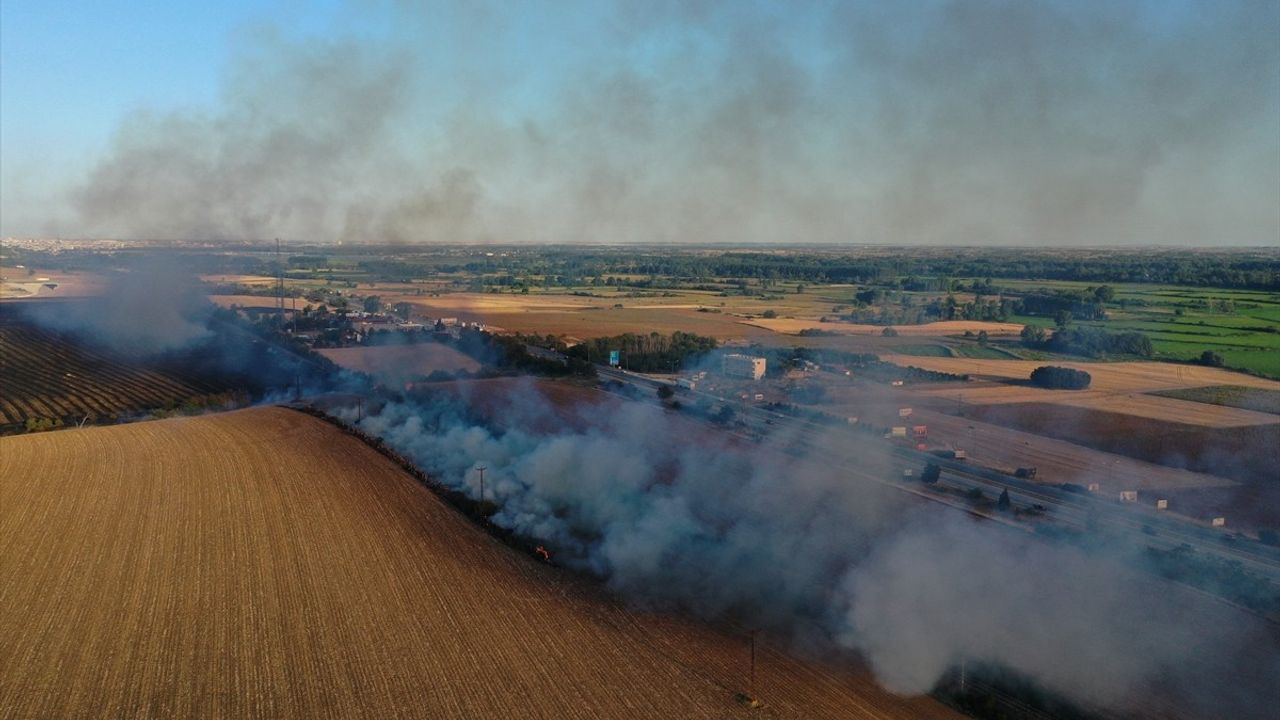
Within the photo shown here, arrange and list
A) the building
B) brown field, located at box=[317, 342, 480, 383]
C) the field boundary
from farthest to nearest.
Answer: brown field, located at box=[317, 342, 480, 383]
the building
the field boundary

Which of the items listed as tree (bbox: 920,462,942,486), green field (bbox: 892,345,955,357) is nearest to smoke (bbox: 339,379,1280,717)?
tree (bbox: 920,462,942,486)

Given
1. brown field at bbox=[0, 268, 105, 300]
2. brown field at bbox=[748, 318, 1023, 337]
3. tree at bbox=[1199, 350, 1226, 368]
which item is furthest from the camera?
brown field at bbox=[0, 268, 105, 300]

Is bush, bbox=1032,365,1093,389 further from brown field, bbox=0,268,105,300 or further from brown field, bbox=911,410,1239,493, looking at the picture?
brown field, bbox=0,268,105,300

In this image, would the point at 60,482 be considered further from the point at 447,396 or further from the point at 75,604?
the point at 447,396

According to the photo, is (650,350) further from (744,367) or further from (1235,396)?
(1235,396)

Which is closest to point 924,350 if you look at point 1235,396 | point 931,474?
point 1235,396
